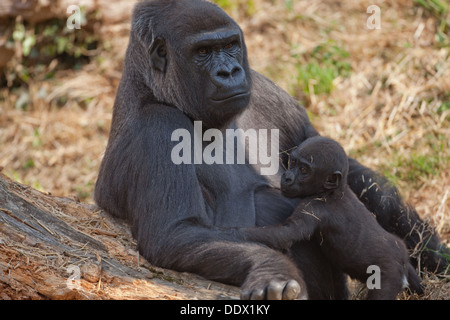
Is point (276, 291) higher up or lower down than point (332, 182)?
lower down

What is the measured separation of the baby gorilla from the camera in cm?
402

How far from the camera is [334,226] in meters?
4.10

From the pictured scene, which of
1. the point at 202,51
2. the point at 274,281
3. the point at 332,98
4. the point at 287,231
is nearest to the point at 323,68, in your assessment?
the point at 332,98

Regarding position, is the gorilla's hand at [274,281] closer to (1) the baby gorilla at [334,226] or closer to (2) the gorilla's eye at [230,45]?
(1) the baby gorilla at [334,226]

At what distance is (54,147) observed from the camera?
28.1 ft

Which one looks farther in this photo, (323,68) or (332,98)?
(323,68)

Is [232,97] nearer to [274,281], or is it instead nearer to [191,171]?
[191,171]

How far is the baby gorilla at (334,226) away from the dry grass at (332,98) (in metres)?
1.91

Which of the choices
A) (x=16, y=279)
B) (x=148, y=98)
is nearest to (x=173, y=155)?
(x=148, y=98)

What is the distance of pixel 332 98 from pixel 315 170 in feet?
→ 12.1

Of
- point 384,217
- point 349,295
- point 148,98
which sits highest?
point 148,98

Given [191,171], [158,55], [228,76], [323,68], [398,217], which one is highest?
[158,55]

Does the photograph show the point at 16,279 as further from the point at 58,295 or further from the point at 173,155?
the point at 173,155

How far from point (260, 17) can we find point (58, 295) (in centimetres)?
650
